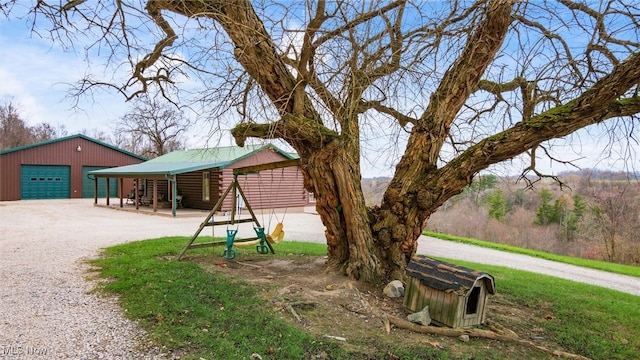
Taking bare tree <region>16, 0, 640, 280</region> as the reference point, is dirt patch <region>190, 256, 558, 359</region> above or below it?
below

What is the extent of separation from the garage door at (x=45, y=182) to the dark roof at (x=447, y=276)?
83.3 feet

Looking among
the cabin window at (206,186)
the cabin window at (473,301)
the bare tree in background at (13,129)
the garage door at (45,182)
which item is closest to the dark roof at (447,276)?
the cabin window at (473,301)

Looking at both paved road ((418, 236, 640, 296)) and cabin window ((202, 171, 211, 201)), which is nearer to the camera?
paved road ((418, 236, 640, 296))

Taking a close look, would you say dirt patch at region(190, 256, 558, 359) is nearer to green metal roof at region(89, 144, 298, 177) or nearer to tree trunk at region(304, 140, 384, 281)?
tree trunk at region(304, 140, 384, 281)

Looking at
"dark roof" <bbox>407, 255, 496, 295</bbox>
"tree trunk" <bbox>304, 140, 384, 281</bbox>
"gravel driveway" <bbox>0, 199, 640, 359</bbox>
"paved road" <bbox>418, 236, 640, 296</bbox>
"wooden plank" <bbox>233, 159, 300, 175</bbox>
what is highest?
"wooden plank" <bbox>233, 159, 300, 175</bbox>

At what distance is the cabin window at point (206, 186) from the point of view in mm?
17844

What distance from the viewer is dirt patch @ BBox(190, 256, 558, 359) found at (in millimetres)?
3502

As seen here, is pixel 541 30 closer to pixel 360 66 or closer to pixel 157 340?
pixel 360 66

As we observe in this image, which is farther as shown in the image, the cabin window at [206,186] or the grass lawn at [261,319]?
the cabin window at [206,186]

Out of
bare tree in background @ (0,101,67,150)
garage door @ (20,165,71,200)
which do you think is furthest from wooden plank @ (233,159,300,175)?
bare tree in background @ (0,101,67,150)

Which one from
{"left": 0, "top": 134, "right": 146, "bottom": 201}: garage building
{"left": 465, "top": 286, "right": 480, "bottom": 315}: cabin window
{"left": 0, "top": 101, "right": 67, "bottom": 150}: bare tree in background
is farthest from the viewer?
{"left": 0, "top": 101, "right": 67, "bottom": 150}: bare tree in background

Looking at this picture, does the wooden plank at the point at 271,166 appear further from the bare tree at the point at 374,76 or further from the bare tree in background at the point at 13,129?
the bare tree in background at the point at 13,129

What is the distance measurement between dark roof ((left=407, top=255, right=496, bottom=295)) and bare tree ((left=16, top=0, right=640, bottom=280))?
36.2 inches

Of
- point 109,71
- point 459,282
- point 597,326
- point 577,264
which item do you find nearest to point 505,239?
point 577,264
